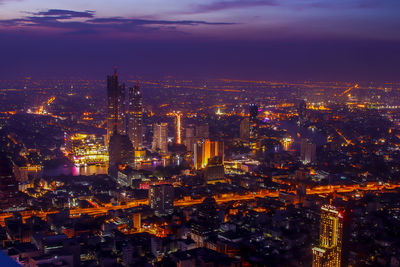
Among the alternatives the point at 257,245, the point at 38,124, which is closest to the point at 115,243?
the point at 257,245

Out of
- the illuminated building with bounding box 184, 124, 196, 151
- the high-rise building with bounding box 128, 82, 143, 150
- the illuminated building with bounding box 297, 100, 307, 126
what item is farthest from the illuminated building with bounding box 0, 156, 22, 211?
the illuminated building with bounding box 297, 100, 307, 126

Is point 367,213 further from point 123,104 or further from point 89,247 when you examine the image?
point 123,104

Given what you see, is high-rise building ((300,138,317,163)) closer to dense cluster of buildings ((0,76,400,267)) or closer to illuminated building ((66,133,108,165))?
dense cluster of buildings ((0,76,400,267))

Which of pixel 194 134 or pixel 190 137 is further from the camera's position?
pixel 194 134

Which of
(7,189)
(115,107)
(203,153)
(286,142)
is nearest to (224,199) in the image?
(203,153)

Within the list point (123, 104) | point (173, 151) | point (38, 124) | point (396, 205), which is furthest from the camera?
point (38, 124)

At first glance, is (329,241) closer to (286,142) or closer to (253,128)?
(286,142)
